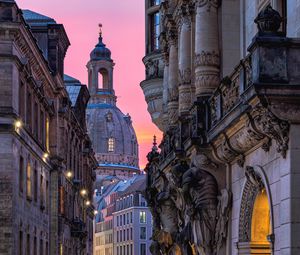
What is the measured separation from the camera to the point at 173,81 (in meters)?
34.4

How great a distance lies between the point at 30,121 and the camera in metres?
55.8

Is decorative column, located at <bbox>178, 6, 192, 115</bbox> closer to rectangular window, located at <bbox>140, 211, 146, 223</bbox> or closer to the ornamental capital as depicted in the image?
the ornamental capital

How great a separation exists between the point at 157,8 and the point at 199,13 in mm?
17685

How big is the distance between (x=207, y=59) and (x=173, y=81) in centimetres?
783

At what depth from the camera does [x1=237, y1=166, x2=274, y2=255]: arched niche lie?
21453 millimetres

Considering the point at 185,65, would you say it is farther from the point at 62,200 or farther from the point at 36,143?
the point at 62,200

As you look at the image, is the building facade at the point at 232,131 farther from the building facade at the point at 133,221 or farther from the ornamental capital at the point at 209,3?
the building facade at the point at 133,221

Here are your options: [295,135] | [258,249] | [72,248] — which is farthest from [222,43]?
[72,248]

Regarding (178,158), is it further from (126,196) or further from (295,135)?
(126,196)

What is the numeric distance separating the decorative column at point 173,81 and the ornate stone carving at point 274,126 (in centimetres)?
1440

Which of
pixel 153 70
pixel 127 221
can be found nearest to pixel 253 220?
pixel 153 70

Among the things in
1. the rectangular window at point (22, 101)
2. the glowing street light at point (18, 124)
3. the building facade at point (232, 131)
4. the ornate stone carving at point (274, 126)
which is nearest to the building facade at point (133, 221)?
the rectangular window at point (22, 101)

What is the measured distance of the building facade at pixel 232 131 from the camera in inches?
711

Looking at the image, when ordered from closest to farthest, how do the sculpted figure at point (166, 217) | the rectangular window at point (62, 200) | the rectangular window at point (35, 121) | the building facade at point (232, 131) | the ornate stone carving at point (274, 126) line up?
the building facade at point (232, 131) < the ornate stone carving at point (274, 126) < the sculpted figure at point (166, 217) < the rectangular window at point (35, 121) < the rectangular window at point (62, 200)
